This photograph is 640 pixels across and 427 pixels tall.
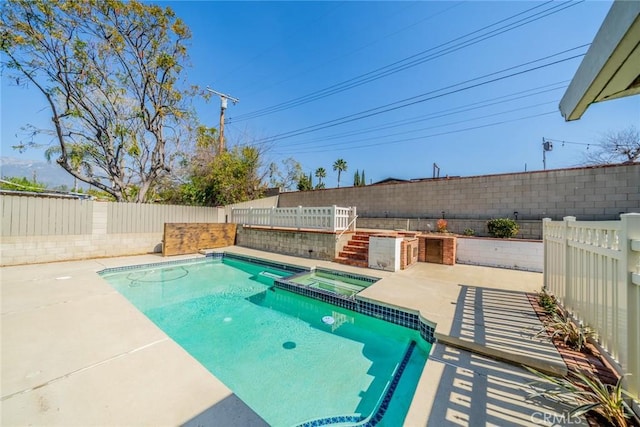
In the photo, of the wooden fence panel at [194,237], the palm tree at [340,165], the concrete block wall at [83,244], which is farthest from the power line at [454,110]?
the palm tree at [340,165]

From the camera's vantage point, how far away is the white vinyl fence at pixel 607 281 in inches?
66.5

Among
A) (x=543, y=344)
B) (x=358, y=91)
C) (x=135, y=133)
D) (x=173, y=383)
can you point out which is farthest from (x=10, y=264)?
(x=358, y=91)

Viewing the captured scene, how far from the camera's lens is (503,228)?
721 centimetres

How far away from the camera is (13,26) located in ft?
23.4

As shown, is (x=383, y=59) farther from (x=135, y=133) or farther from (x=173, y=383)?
(x=173, y=383)

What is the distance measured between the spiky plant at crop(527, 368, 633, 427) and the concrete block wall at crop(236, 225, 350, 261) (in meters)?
5.59

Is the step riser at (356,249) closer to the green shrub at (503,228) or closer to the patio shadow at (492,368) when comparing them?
the patio shadow at (492,368)

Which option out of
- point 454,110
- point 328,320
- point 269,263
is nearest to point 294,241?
point 269,263

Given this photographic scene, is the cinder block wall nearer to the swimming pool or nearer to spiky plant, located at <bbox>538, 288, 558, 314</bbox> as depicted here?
the swimming pool

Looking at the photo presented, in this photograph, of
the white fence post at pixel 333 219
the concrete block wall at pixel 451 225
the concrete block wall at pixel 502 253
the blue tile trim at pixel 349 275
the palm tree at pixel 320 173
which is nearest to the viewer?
the blue tile trim at pixel 349 275

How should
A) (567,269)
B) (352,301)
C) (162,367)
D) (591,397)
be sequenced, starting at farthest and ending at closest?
(352,301), (567,269), (162,367), (591,397)

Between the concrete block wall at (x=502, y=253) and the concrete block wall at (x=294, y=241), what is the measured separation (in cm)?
360

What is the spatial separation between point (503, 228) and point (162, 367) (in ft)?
28.8

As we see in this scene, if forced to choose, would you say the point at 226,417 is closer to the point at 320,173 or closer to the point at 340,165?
the point at 320,173
